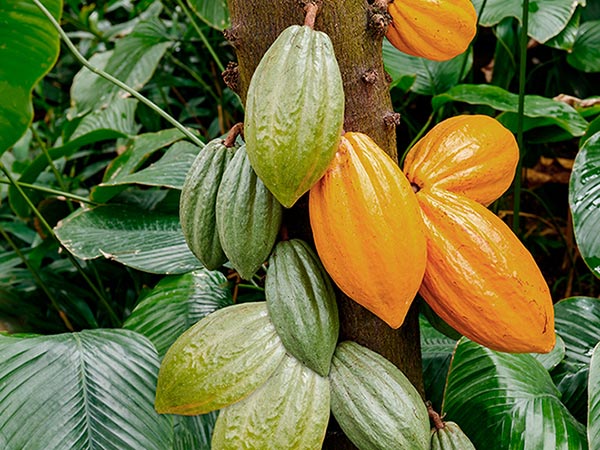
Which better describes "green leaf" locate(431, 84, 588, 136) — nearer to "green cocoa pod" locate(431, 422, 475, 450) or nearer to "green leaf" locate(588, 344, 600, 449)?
"green leaf" locate(588, 344, 600, 449)

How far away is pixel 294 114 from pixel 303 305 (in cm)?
15

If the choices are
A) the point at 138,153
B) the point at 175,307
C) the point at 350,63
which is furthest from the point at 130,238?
the point at 350,63

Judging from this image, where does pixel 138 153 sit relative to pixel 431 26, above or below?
below

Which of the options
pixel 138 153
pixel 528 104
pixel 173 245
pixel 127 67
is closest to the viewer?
pixel 173 245

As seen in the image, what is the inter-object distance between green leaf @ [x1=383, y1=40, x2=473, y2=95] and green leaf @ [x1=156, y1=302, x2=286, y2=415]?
0.97m

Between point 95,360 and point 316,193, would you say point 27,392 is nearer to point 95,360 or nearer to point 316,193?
point 95,360

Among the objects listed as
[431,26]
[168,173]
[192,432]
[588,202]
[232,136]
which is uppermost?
[431,26]

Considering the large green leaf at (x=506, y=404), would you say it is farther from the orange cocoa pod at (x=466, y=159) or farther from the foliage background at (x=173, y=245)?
the orange cocoa pod at (x=466, y=159)

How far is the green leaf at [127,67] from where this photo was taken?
164 centimetres

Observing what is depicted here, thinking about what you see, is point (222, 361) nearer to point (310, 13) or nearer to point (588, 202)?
point (310, 13)

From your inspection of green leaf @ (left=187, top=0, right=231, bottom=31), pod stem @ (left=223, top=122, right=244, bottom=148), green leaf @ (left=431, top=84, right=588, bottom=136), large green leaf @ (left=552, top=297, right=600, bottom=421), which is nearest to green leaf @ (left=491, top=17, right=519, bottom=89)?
green leaf @ (left=431, top=84, right=588, bottom=136)

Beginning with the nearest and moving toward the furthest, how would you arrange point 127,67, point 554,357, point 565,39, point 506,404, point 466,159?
point 466,159 < point 506,404 < point 554,357 < point 565,39 < point 127,67

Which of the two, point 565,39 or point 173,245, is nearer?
point 173,245

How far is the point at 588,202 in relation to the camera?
0.77 m
